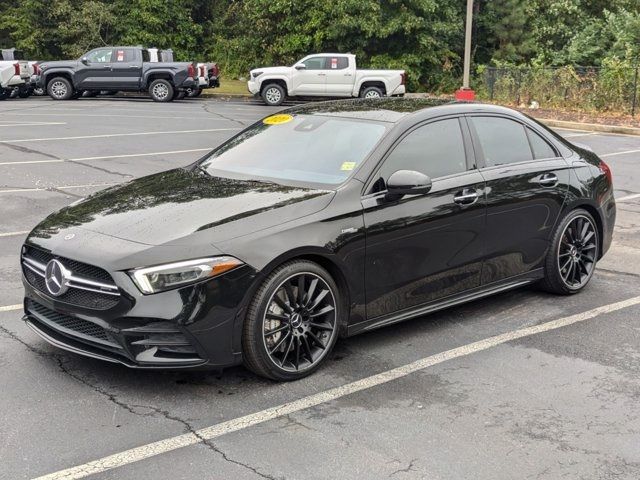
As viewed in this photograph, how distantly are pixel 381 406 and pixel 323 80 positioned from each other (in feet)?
74.8

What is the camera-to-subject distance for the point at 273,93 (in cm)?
2636

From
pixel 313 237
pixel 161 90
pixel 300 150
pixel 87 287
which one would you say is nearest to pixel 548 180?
pixel 300 150

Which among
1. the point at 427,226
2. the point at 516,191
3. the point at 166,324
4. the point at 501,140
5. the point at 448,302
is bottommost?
the point at 448,302

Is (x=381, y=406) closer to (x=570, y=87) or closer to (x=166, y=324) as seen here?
(x=166, y=324)

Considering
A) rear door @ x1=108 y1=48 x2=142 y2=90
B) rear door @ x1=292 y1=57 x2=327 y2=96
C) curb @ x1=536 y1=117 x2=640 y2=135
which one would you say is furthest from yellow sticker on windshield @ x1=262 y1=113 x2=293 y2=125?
rear door @ x1=108 y1=48 x2=142 y2=90

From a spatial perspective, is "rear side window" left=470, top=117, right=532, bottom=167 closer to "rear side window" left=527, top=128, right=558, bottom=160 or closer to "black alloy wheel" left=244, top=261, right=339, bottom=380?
"rear side window" left=527, top=128, right=558, bottom=160

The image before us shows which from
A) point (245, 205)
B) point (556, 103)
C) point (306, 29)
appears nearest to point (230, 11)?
point (306, 29)

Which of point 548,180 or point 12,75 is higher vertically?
point 12,75

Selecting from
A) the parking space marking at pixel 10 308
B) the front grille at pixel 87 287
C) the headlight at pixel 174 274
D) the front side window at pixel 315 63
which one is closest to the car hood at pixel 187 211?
the headlight at pixel 174 274

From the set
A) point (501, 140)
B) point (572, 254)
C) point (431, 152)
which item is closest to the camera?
point (431, 152)

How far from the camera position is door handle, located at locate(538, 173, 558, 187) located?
19.8 ft

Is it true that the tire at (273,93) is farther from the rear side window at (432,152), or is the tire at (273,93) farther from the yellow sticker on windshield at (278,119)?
the rear side window at (432,152)

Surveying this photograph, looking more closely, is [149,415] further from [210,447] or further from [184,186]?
[184,186]

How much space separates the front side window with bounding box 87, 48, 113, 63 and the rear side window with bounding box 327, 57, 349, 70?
7.25 m
